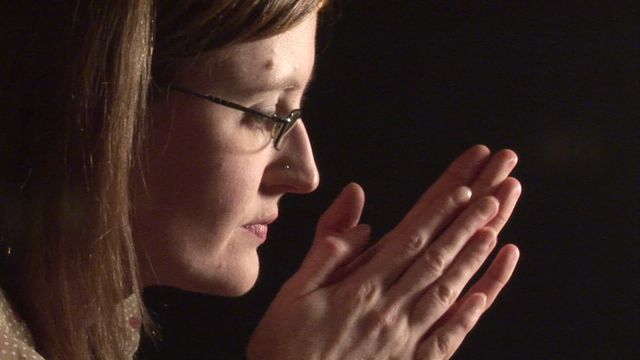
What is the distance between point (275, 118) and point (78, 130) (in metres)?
0.18

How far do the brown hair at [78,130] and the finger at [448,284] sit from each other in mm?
281

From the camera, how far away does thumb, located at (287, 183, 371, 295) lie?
0.93 meters

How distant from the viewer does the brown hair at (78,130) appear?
77 cm

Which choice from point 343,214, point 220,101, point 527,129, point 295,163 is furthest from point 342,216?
point 527,129

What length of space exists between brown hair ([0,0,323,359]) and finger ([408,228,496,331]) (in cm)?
28

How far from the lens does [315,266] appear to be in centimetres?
93

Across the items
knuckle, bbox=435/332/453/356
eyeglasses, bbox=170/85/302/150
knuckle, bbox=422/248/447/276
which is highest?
eyeglasses, bbox=170/85/302/150

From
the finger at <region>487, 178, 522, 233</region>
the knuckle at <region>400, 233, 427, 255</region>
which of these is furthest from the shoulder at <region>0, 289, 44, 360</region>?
the finger at <region>487, 178, 522, 233</region>

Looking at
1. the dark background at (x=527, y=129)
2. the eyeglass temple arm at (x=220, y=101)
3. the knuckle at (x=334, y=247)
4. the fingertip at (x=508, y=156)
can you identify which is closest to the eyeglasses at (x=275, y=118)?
the eyeglass temple arm at (x=220, y=101)

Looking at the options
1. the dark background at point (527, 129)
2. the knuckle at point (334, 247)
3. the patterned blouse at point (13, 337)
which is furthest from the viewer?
the dark background at point (527, 129)

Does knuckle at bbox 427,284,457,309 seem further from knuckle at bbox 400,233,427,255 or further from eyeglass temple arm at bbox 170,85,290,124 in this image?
eyeglass temple arm at bbox 170,85,290,124

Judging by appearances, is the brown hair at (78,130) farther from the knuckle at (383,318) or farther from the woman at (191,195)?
the knuckle at (383,318)

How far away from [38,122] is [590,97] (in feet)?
2.39

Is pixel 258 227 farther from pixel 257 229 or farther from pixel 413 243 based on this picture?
pixel 413 243
